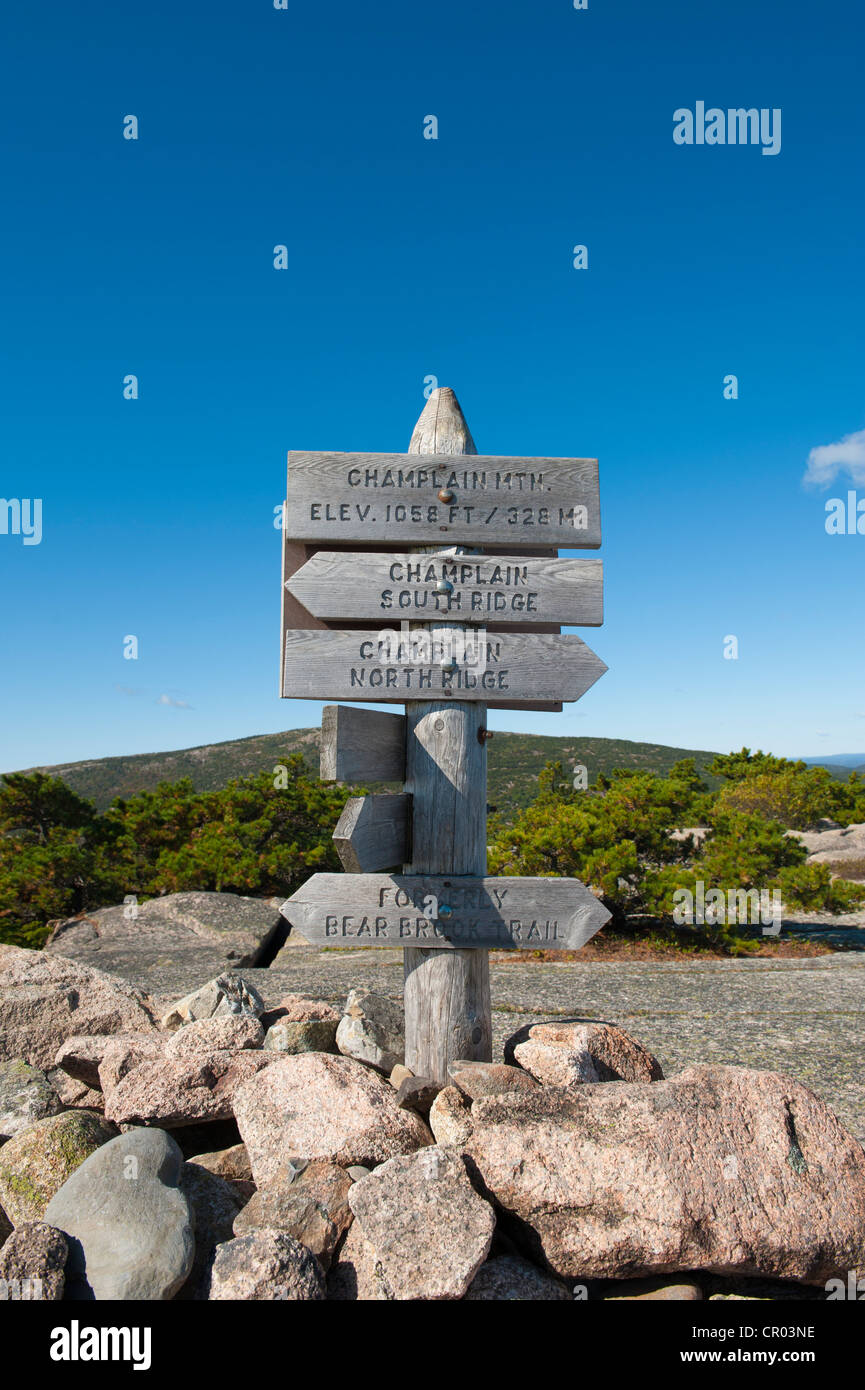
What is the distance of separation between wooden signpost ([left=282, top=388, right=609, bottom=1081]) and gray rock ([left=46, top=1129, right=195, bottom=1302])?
3.53 ft

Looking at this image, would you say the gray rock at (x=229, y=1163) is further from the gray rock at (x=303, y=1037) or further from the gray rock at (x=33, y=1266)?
the gray rock at (x=33, y=1266)

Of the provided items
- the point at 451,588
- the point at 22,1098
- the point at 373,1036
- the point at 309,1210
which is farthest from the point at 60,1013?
the point at 451,588

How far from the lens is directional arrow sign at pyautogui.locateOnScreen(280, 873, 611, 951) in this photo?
3789mm

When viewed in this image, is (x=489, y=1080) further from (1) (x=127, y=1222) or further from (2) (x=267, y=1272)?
(1) (x=127, y=1222)

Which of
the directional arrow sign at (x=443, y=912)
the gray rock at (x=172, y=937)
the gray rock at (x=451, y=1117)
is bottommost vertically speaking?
the gray rock at (x=172, y=937)

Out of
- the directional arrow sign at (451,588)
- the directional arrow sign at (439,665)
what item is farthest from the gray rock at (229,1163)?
the directional arrow sign at (451,588)

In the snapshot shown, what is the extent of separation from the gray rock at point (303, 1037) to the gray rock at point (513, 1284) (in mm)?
1576

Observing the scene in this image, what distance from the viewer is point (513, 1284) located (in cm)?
286

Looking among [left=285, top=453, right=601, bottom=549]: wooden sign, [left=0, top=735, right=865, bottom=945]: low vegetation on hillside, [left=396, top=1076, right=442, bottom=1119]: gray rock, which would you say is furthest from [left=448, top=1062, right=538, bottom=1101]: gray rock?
[left=0, top=735, right=865, bottom=945]: low vegetation on hillside

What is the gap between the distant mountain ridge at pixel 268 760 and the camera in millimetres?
43500
